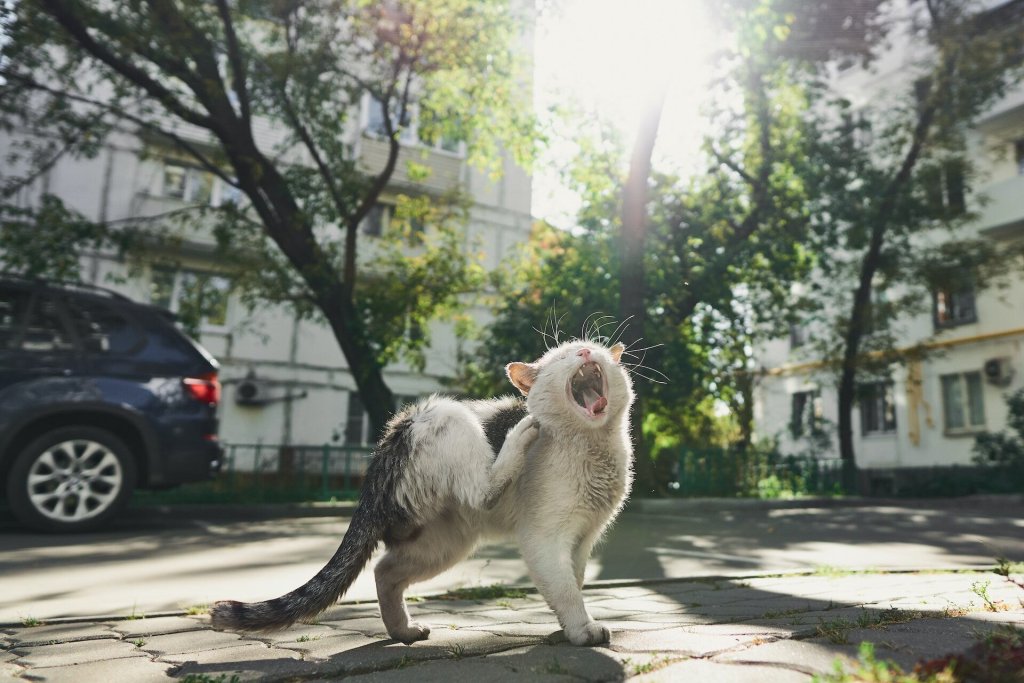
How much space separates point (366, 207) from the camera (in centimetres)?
1312

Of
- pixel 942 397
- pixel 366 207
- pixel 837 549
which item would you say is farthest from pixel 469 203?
pixel 942 397

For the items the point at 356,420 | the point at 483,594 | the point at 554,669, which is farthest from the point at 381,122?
the point at 554,669

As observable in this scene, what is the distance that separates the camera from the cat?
9.62 feet

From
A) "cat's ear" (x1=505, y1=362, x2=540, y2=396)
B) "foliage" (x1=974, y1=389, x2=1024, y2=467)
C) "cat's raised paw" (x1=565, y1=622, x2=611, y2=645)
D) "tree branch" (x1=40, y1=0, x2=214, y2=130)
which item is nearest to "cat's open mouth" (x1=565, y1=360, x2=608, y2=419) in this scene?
"cat's ear" (x1=505, y1=362, x2=540, y2=396)

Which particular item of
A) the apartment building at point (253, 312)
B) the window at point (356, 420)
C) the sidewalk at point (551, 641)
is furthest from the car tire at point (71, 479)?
the window at point (356, 420)

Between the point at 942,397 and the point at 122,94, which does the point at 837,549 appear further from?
the point at 942,397

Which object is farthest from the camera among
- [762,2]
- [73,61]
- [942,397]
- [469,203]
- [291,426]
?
[942,397]

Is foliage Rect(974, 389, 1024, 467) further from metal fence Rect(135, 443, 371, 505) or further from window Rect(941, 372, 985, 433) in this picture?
metal fence Rect(135, 443, 371, 505)

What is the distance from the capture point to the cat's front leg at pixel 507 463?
9.64ft

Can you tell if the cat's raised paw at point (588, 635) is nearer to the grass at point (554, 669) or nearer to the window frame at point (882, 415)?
the grass at point (554, 669)

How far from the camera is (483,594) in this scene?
461 centimetres

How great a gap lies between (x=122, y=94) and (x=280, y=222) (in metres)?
3.24

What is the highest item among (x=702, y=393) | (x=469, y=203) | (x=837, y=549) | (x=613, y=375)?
(x=469, y=203)

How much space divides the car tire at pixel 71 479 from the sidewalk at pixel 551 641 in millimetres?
4263
